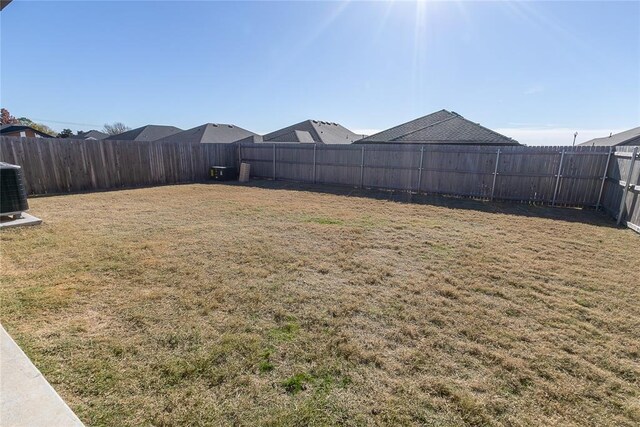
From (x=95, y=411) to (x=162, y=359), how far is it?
476mm

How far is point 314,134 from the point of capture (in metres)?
21.5

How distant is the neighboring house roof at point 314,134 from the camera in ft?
66.1

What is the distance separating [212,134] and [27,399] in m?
23.9

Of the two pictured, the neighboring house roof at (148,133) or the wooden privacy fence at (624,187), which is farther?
the neighboring house roof at (148,133)

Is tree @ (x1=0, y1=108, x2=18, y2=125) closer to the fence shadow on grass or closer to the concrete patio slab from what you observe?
the fence shadow on grass

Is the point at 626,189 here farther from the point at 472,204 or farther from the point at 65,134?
the point at 65,134

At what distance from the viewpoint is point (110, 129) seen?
62438 mm

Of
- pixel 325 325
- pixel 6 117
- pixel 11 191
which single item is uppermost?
pixel 6 117

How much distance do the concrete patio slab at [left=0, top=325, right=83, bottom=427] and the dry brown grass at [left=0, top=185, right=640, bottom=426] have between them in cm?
10

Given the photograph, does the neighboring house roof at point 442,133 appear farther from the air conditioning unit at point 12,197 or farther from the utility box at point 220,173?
the air conditioning unit at point 12,197

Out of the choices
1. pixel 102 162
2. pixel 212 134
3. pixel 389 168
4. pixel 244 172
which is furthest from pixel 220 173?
pixel 212 134

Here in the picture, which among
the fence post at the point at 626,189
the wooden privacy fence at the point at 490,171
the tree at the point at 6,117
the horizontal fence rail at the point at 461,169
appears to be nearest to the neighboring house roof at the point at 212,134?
the horizontal fence rail at the point at 461,169

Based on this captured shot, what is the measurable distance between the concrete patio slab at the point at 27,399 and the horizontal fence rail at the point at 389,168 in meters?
8.67

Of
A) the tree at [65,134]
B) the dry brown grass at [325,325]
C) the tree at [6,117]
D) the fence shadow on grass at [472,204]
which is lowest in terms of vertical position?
the dry brown grass at [325,325]
